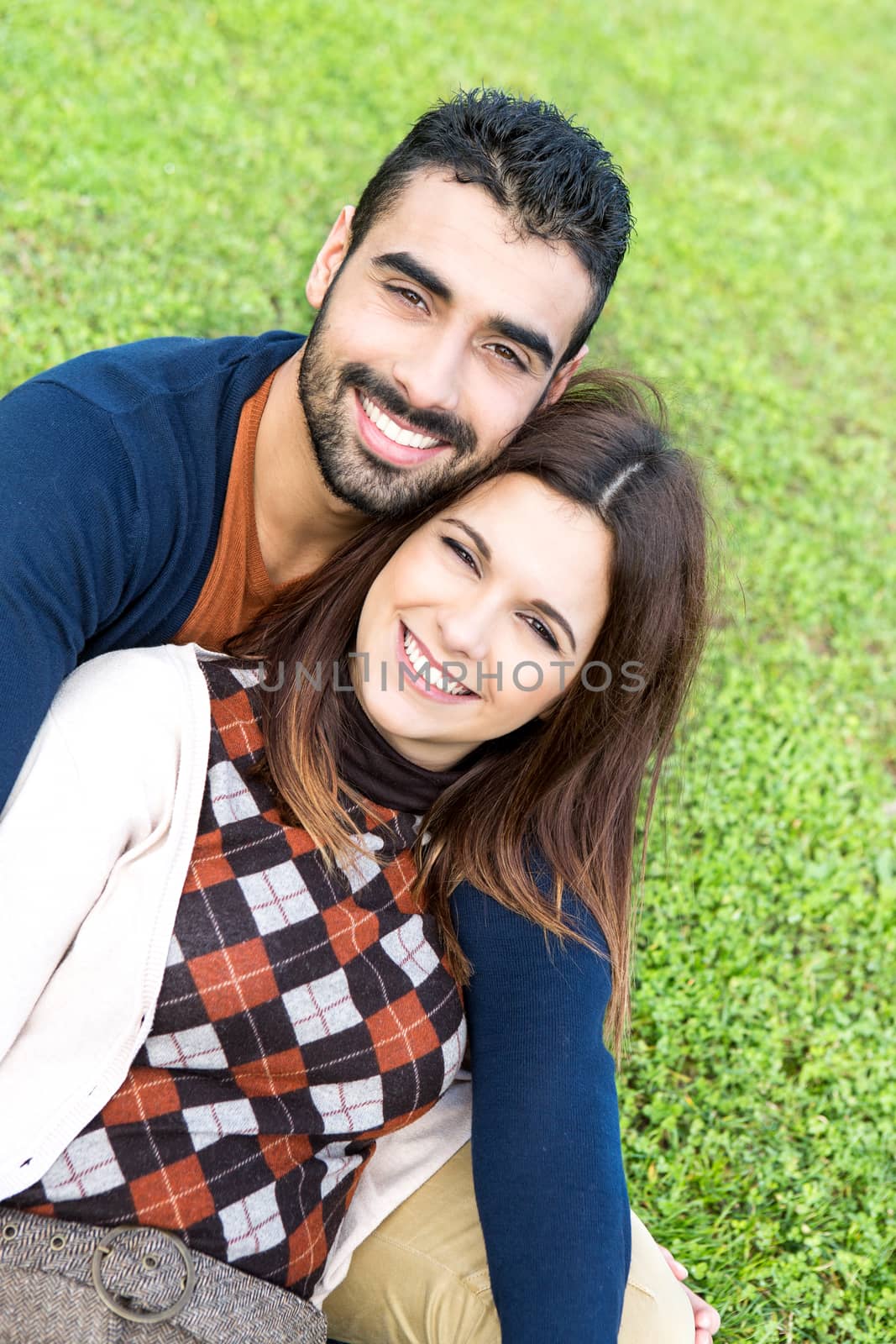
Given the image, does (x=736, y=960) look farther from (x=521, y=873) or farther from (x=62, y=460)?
(x=62, y=460)

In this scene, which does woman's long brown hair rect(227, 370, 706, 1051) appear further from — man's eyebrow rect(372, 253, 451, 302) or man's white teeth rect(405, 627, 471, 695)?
man's eyebrow rect(372, 253, 451, 302)

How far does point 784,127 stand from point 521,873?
6758 millimetres

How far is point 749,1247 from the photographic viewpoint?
302 centimetres

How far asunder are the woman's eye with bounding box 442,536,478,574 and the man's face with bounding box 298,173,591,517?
26 cm

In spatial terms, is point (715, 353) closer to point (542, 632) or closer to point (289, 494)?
point (289, 494)

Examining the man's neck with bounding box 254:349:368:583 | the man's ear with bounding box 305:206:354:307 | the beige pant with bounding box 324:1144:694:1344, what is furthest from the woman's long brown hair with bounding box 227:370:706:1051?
the man's ear with bounding box 305:206:354:307

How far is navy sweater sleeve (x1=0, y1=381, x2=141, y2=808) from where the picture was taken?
2148 mm

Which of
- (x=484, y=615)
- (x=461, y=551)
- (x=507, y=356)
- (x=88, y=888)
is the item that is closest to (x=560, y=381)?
(x=507, y=356)

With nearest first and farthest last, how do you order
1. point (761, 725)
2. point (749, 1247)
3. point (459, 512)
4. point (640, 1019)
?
point (459, 512) < point (749, 1247) < point (640, 1019) < point (761, 725)

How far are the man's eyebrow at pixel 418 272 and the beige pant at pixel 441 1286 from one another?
1971mm

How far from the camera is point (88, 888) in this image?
2066 mm

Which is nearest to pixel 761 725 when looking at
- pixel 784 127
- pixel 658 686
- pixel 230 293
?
pixel 658 686

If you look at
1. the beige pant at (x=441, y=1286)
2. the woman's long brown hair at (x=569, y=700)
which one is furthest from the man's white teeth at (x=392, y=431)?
the beige pant at (x=441, y=1286)

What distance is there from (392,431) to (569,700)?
0.75m
